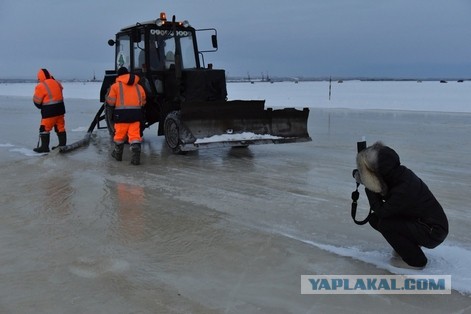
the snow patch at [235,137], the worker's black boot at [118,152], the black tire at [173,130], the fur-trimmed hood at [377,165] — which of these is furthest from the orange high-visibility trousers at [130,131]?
the fur-trimmed hood at [377,165]

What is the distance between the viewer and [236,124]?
27.1 ft

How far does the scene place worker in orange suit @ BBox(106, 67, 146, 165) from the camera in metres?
7.59

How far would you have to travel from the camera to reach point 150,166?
7.53m

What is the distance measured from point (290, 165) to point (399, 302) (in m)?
4.54

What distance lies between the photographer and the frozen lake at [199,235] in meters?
3.07

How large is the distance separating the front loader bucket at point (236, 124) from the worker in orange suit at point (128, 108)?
73cm

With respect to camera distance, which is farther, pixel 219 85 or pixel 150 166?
pixel 219 85

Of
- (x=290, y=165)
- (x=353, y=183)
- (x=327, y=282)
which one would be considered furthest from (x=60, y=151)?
(x=327, y=282)

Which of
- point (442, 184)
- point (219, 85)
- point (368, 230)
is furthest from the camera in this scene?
point (219, 85)

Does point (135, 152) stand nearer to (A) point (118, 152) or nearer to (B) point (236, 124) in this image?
(A) point (118, 152)

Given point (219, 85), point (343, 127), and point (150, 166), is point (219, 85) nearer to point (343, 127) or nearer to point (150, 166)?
point (150, 166)

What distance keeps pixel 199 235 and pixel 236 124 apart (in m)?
4.21

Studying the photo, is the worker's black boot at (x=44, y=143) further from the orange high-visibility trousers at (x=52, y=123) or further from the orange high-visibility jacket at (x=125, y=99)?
the orange high-visibility jacket at (x=125, y=99)

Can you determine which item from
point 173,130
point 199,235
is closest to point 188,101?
point 173,130
